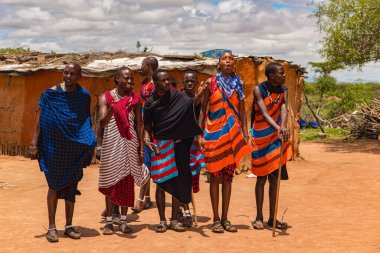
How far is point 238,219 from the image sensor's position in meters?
6.04

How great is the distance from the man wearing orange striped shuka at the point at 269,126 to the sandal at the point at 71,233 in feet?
6.01

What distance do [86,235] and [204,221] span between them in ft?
4.54

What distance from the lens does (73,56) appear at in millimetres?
12336

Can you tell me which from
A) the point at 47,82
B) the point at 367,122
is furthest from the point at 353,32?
the point at 47,82

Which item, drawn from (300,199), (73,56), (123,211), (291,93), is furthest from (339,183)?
(73,56)

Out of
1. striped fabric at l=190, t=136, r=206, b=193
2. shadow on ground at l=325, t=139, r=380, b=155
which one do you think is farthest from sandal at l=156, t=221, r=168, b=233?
shadow on ground at l=325, t=139, r=380, b=155


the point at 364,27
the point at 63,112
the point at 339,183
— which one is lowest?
the point at 339,183

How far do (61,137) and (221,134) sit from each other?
1567 mm

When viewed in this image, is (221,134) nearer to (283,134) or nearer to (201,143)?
(201,143)

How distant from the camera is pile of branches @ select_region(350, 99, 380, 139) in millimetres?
16672

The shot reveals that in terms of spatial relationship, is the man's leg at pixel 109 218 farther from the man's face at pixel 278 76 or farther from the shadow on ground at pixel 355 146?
the shadow on ground at pixel 355 146

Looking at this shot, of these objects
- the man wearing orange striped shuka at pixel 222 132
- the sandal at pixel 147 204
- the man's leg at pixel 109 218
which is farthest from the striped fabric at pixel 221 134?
the sandal at pixel 147 204

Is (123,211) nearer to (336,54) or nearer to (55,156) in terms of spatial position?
(55,156)

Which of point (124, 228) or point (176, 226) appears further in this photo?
point (176, 226)
